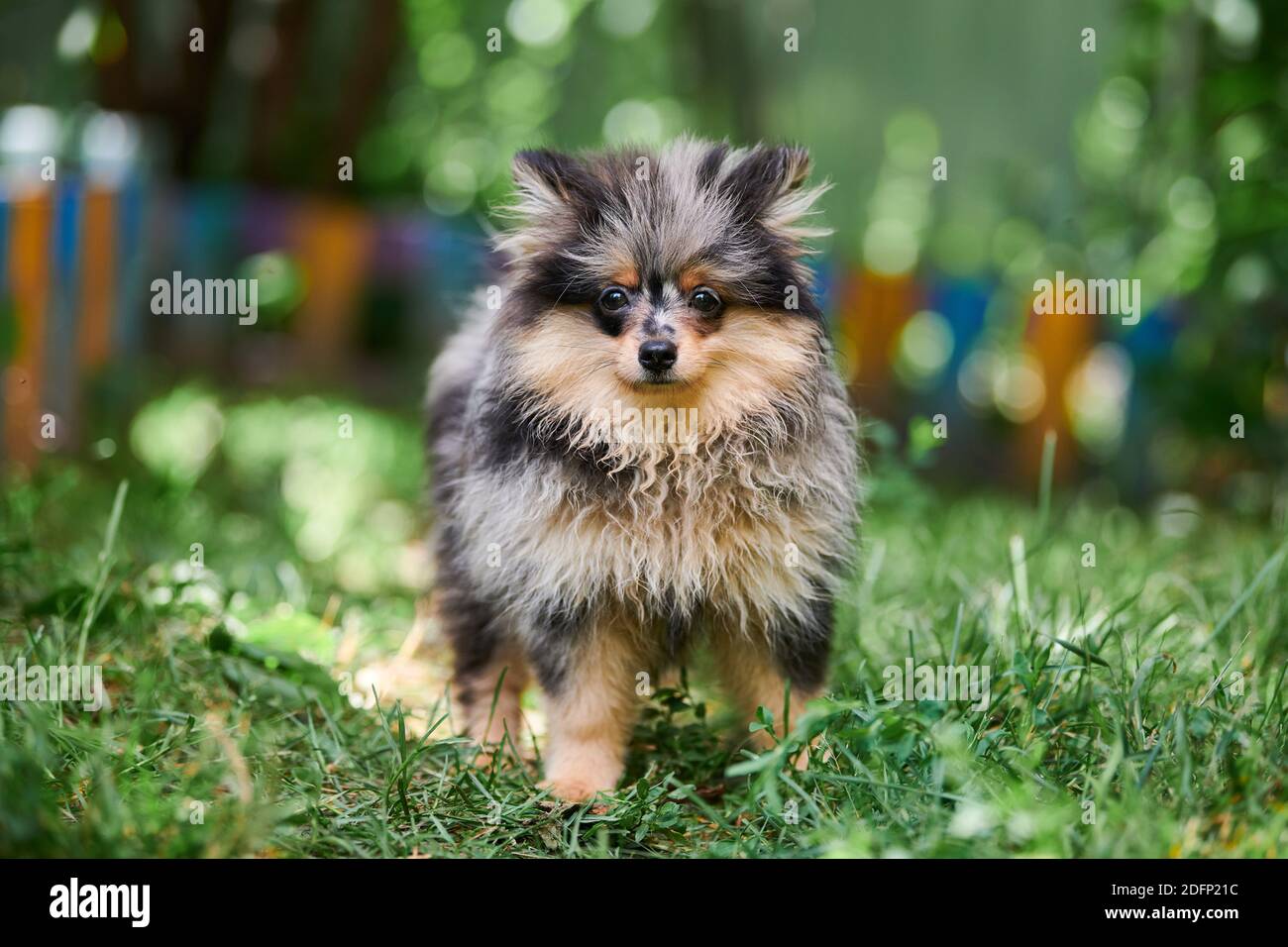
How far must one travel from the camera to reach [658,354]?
277 centimetres

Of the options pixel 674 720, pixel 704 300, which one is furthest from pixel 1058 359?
pixel 704 300

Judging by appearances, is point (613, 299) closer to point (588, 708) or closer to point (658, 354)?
point (658, 354)

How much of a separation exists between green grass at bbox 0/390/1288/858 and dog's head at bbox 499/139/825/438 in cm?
87

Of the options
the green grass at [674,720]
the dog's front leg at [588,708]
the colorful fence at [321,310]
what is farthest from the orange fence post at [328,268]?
the dog's front leg at [588,708]

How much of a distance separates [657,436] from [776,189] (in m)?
0.74

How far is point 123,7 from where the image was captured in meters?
8.02

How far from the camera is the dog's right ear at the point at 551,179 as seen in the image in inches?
117

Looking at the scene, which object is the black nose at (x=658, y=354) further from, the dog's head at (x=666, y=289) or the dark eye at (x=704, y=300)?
the dark eye at (x=704, y=300)

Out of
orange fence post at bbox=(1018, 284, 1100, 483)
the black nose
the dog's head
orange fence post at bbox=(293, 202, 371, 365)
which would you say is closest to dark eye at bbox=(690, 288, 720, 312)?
the dog's head

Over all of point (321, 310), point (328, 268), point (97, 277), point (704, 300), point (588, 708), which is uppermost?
point (328, 268)
